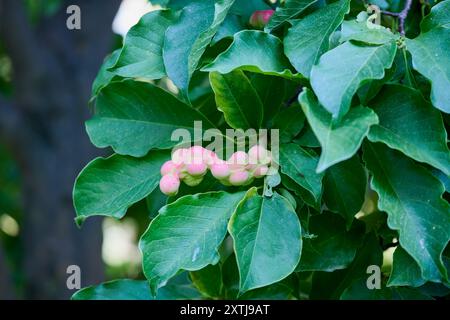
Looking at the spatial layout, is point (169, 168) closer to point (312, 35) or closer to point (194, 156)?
point (194, 156)

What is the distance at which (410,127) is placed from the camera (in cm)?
65

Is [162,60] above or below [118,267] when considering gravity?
above

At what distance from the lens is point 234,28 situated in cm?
78

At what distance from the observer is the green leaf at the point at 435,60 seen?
64cm

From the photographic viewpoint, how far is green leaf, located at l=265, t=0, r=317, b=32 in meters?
0.74

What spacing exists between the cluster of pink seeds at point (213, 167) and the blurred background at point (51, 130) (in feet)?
5.54

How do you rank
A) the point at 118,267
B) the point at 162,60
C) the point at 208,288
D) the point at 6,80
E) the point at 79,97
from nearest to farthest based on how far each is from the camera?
1. the point at 162,60
2. the point at 208,288
3. the point at 79,97
4. the point at 6,80
5. the point at 118,267

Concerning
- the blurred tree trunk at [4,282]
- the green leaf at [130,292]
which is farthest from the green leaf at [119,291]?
the blurred tree trunk at [4,282]

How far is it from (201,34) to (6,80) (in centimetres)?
287

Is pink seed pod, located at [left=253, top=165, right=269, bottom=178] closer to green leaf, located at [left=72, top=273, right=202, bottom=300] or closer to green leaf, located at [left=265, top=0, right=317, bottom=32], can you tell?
green leaf, located at [left=265, top=0, right=317, bottom=32]

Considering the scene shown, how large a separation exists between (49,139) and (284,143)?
180 cm

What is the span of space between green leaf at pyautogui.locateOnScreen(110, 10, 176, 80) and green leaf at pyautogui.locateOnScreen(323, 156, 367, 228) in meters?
0.21
